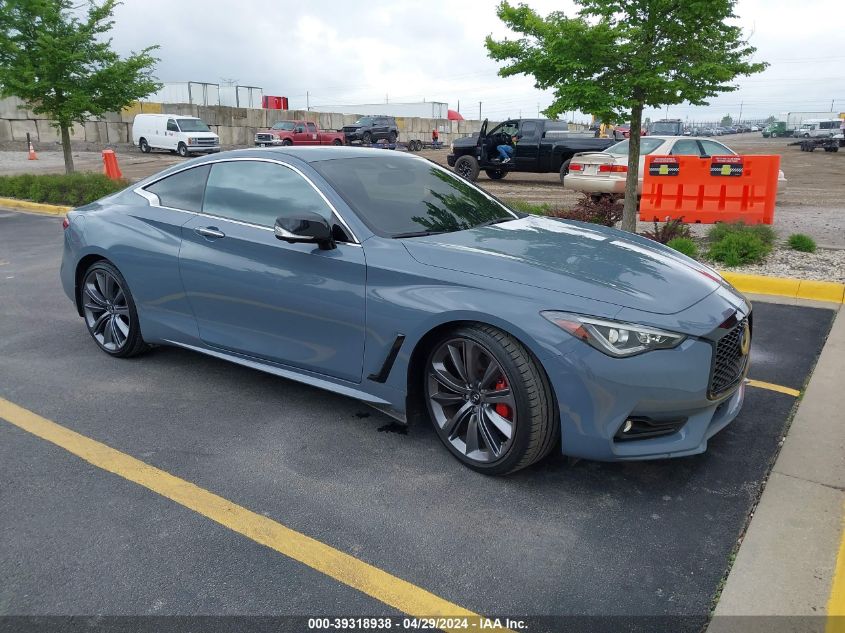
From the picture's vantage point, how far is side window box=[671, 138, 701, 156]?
13945 mm

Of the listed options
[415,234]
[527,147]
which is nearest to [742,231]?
[415,234]

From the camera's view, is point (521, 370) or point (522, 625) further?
point (521, 370)

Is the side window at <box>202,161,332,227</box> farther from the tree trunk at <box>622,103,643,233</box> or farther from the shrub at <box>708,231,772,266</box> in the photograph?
the tree trunk at <box>622,103,643,233</box>

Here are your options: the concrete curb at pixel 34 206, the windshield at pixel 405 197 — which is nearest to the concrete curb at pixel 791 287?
the windshield at pixel 405 197

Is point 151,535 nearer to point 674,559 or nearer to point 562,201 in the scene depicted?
point 674,559

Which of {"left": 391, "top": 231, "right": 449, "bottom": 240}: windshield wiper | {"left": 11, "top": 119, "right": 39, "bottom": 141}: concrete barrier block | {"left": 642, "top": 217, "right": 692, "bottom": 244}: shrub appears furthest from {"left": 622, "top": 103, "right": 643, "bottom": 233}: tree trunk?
{"left": 11, "top": 119, "right": 39, "bottom": 141}: concrete barrier block

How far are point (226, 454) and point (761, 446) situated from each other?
9.30ft

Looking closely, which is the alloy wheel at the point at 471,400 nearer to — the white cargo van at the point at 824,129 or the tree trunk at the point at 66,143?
the tree trunk at the point at 66,143

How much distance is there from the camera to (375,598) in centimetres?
256

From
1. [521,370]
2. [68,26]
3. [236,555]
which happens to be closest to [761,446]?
[521,370]

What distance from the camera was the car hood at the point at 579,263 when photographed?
3207mm

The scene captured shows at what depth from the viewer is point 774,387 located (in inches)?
179

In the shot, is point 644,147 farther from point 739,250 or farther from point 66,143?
point 66,143

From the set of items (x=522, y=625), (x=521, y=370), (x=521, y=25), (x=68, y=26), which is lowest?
(x=522, y=625)
